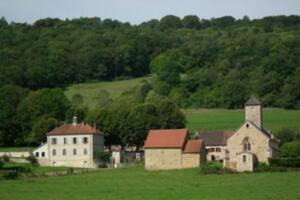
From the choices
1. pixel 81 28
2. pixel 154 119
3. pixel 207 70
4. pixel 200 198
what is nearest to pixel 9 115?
pixel 154 119

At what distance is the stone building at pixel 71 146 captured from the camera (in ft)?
278

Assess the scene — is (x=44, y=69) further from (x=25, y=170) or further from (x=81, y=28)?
(x=25, y=170)

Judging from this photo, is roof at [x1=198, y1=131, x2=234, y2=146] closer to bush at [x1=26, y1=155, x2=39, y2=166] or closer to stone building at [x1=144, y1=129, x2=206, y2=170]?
stone building at [x1=144, y1=129, x2=206, y2=170]

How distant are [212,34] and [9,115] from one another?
89333 millimetres

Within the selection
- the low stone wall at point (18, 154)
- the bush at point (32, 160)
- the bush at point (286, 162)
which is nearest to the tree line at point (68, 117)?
the low stone wall at point (18, 154)

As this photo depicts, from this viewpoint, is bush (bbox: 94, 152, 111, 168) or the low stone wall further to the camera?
the low stone wall

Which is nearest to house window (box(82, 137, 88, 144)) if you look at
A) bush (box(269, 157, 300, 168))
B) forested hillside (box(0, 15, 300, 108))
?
bush (box(269, 157, 300, 168))

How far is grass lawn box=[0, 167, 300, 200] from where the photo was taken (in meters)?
39.1

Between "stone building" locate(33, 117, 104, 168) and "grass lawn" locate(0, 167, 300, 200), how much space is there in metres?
28.4

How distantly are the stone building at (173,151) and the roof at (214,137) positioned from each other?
Result: 1225cm

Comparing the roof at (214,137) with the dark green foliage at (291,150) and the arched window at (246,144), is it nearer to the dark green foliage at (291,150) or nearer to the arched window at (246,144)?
the dark green foliage at (291,150)

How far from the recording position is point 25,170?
63719 millimetres

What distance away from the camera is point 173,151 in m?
70.8

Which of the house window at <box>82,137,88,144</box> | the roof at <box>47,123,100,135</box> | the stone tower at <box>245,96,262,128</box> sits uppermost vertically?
the stone tower at <box>245,96,262,128</box>
